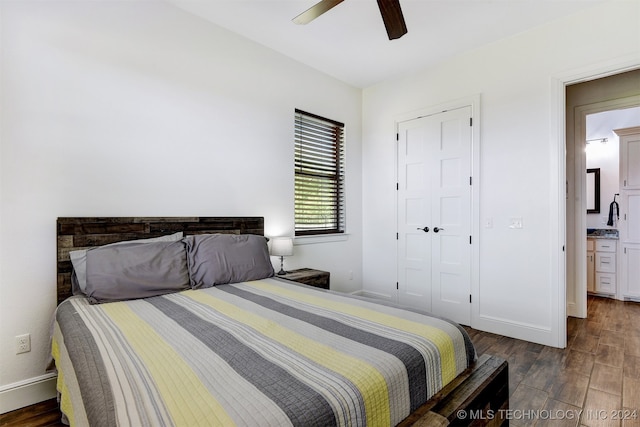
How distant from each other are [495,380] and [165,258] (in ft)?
6.56

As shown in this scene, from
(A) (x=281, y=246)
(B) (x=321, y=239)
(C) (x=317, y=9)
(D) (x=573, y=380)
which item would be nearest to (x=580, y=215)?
(D) (x=573, y=380)

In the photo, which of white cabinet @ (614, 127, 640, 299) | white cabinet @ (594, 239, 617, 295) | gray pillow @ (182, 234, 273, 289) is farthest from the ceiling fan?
white cabinet @ (594, 239, 617, 295)

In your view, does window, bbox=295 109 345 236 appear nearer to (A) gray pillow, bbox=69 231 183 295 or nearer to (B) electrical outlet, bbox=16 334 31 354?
(A) gray pillow, bbox=69 231 183 295

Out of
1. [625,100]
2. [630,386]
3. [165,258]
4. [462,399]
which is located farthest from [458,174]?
[165,258]

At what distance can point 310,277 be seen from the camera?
3.01 meters

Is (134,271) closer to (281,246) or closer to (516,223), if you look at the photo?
(281,246)

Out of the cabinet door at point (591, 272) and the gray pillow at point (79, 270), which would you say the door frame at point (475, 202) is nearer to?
the cabinet door at point (591, 272)

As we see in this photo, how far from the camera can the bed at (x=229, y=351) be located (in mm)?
884

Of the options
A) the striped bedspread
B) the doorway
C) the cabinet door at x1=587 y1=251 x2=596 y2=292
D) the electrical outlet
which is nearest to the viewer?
the striped bedspread

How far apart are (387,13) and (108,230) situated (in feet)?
7.51

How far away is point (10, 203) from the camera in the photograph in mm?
1882

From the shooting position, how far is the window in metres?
3.58

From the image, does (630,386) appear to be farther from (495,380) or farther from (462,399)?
(462,399)

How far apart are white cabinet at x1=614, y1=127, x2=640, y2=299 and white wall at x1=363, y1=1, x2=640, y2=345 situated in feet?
7.85
